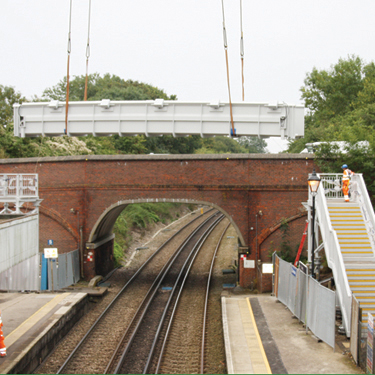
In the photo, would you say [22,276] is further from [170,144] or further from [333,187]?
[170,144]

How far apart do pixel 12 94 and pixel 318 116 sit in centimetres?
2887

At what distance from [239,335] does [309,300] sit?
7.37 feet

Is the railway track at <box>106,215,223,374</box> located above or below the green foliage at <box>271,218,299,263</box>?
below

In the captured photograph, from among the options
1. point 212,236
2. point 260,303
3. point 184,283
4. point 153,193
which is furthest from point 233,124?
point 212,236

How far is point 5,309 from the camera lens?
16141mm

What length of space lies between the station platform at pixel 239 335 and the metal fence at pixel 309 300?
31 cm

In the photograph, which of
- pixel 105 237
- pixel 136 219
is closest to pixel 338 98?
pixel 136 219

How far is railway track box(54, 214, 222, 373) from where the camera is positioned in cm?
1289

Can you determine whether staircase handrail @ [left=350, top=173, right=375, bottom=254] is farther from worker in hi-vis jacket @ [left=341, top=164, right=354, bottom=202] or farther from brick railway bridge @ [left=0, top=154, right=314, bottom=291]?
brick railway bridge @ [left=0, top=154, right=314, bottom=291]

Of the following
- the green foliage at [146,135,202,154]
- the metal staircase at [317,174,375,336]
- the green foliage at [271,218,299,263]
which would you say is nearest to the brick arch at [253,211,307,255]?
the green foliage at [271,218,299,263]

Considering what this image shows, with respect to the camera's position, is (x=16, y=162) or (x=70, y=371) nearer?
(x=70, y=371)

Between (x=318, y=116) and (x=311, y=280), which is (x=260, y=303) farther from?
(x=318, y=116)

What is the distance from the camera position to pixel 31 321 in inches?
579

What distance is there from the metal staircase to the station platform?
1.54 metres
